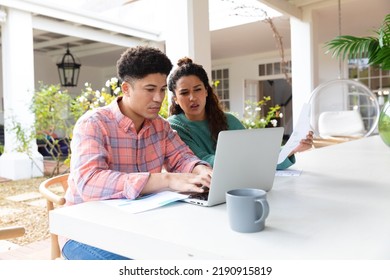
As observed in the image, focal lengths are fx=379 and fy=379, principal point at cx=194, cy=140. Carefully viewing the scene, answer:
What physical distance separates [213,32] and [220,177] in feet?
23.4

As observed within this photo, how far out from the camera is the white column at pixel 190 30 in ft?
9.78

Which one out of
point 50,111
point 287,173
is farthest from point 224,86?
point 287,173

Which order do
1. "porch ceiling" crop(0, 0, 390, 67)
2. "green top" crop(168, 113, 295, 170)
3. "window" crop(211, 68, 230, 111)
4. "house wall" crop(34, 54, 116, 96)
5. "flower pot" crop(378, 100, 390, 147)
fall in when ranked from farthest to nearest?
1. "window" crop(211, 68, 230, 111)
2. "house wall" crop(34, 54, 116, 96)
3. "porch ceiling" crop(0, 0, 390, 67)
4. "flower pot" crop(378, 100, 390, 147)
5. "green top" crop(168, 113, 295, 170)

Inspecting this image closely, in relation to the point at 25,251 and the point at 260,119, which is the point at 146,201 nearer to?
the point at 25,251

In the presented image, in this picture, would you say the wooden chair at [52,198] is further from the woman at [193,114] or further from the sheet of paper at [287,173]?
the sheet of paper at [287,173]

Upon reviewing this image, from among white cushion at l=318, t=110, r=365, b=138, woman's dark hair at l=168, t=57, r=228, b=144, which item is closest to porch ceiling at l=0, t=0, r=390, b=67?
white cushion at l=318, t=110, r=365, b=138

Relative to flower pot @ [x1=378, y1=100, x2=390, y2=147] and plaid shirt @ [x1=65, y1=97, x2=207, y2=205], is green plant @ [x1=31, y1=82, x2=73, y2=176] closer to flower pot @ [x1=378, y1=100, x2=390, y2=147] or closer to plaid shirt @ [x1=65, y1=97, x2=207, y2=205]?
plaid shirt @ [x1=65, y1=97, x2=207, y2=205]

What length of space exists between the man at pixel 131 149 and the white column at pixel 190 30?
159 cm

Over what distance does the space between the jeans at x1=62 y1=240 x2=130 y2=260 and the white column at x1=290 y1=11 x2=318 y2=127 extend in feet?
17.1

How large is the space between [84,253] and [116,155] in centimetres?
37

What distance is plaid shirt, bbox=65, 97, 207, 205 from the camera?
1143mm

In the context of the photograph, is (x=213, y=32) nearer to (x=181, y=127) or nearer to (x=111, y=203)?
(x=181, y=127)

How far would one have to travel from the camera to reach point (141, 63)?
1.39 metres

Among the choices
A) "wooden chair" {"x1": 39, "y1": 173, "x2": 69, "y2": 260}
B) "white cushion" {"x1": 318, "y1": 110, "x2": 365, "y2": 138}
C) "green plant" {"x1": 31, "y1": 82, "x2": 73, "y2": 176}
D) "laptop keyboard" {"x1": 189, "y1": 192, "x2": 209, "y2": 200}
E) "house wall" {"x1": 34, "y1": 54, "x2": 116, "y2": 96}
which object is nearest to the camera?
"laptop keyboard" {"x1": 189, "y1": 192, "x2": 209, "y2": 200}
